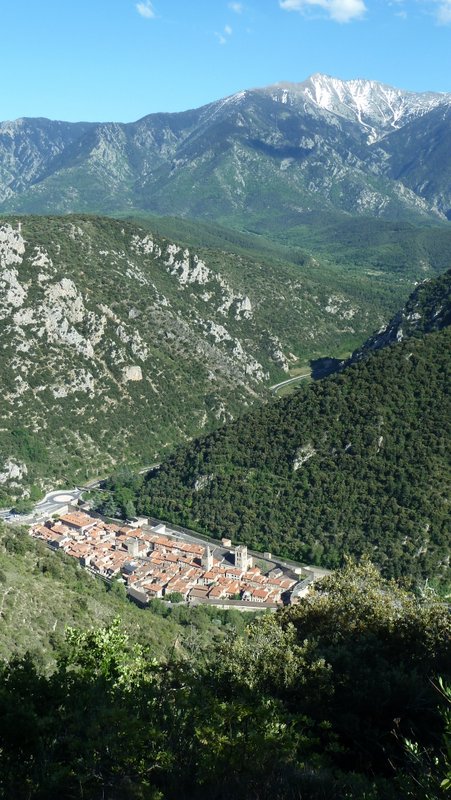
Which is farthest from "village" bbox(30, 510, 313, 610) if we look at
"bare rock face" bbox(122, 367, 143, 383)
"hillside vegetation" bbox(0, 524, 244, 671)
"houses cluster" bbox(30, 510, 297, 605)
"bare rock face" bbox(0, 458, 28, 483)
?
"bare rock face" bbox(122, 367, 143, 383)

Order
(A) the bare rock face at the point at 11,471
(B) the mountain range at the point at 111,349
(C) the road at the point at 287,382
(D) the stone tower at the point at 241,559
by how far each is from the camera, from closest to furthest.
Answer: (D) the stone tower at the point at 241,559 < (A) the bare rock face at the point at 11,471 < (B) the mountain range at the point at 111,349 < (C) the road at the point at 287,382

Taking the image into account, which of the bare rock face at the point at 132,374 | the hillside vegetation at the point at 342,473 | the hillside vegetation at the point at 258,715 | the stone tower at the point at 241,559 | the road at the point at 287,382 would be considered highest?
the hillside vegetation at the point at 258,715

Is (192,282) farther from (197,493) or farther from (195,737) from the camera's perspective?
(195,737)

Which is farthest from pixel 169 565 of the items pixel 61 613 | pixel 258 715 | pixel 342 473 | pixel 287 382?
pixel 287 382

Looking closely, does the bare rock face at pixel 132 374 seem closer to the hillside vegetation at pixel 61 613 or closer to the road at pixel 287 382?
the road at pixel 287 382

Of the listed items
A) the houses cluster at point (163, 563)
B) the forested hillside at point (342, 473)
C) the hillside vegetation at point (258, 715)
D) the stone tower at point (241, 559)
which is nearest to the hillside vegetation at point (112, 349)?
the houses cluster at point (163, 563)
